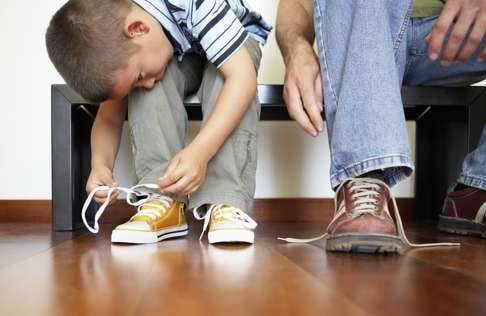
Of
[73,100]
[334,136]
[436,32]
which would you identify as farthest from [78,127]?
[436,32]

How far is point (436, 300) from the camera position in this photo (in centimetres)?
48

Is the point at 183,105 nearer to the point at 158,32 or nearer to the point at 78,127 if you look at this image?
the point at 158,32

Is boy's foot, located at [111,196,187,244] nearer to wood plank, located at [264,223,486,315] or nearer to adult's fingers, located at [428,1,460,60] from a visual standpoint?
wood plank, located at [264,223,486,315]

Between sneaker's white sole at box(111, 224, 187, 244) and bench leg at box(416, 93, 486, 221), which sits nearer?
sneaker's white sole at box(111, 224, 187, 244)

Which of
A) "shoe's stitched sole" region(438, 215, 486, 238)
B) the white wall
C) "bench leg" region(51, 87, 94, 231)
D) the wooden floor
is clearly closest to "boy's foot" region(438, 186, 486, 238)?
"shoe's stitched sole" region(438, 215, 486, 238)

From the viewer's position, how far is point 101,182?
100 centimetres

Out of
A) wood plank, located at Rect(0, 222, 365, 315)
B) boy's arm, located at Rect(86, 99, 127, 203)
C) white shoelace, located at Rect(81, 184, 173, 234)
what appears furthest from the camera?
boy's arm, located at Rect(86, 99, 127, 203)

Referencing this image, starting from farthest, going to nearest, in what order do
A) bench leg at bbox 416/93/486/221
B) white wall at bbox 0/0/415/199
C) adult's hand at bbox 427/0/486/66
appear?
1. white wall at bbox 0/0/415/199
2. bench leg at bbox 416/93/486/221
3. adult's hand at bbox 427/0/486/66

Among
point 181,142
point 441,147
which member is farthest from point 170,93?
point 441,147

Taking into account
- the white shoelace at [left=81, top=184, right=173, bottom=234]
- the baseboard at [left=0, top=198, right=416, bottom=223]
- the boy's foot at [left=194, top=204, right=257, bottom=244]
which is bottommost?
the baseboard at [left=0, top=198, right=416, bottom=223]

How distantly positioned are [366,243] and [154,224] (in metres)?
0.38

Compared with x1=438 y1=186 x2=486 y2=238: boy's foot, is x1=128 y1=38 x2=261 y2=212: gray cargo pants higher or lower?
higher

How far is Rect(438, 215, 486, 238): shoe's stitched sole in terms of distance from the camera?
100 centimetres

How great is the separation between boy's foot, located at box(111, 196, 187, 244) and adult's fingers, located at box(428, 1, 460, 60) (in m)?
0.52
